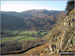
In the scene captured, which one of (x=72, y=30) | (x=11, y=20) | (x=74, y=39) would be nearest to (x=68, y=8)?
(x=72, y=30)

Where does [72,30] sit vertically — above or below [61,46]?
above

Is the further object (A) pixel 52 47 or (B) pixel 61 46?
(A) pixel 52 47

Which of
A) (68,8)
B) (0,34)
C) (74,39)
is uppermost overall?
(68,8)

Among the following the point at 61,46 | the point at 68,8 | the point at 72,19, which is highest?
the point at 68,8

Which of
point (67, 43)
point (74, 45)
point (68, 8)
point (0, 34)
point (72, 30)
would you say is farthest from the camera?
point (0, 34)

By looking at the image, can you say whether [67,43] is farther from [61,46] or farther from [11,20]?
[11,20]

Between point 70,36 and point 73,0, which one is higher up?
point 73,0

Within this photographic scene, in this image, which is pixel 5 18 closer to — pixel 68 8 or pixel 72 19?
pixel 68 8

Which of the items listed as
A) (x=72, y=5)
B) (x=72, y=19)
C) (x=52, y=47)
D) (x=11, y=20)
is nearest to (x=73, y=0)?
(x=72, y=5)

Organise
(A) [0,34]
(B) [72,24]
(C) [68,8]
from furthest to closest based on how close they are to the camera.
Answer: (A) [0,34] < (C) [68,8] < (B) [72,24]
